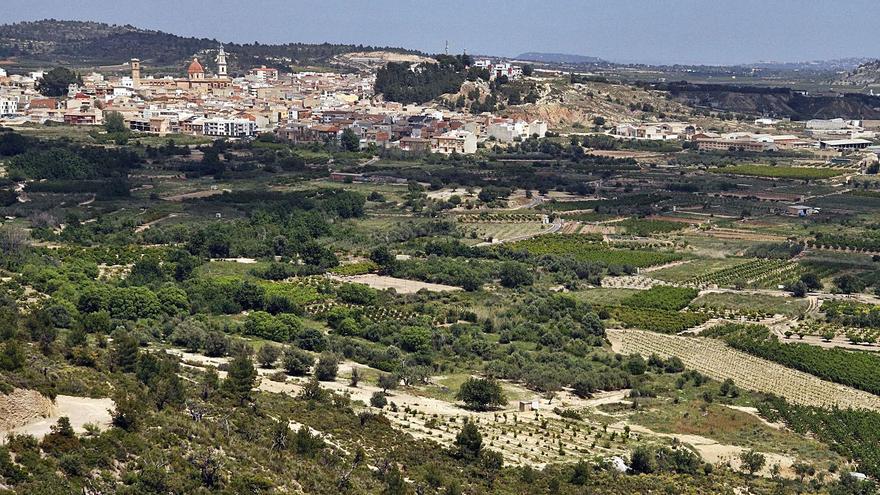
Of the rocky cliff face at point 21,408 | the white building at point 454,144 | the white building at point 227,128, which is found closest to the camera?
the rocky cliff face at point 21,408

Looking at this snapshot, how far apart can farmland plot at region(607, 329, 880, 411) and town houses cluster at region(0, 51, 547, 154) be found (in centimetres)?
6228

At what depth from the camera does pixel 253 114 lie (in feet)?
381

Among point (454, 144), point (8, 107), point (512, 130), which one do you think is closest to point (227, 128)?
point (8, 107)

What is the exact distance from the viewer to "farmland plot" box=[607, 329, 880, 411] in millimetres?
38562

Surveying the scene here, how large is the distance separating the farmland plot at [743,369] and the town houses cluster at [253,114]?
62.3 metres

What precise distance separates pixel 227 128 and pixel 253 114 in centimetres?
533

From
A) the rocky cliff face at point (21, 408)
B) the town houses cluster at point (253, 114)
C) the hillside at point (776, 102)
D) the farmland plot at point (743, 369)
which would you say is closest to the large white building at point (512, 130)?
the town houses cluster at point (253, 114)

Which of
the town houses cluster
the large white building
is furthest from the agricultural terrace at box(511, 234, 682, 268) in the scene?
the large white building

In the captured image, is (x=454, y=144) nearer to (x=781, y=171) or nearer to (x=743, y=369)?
(x=781, y=171)

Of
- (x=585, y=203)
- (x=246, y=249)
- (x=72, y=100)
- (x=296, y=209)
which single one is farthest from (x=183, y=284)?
(x=72, y=100)

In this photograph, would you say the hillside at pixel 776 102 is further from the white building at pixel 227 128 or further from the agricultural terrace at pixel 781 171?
the white building at pixel 227 128

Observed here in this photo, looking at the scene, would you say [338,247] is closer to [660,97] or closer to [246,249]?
[246,249]

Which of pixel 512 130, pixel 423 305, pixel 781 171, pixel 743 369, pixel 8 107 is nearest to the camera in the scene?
pixel 743 369

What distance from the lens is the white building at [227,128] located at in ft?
364
